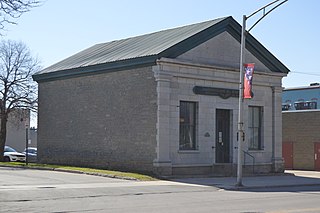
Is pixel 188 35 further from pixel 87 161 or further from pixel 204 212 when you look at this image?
pixel 204 212

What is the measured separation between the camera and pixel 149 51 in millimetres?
31125

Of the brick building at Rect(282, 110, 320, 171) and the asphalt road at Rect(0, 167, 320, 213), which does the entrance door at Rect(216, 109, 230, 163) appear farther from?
the brick building at Rect(282, 110, 320, 171)

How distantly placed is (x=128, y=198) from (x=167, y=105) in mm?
10938

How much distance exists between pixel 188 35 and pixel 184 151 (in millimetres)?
6239

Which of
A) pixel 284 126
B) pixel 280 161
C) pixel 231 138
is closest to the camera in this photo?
pixel 231 138

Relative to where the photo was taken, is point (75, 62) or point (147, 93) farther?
point (75, 62)

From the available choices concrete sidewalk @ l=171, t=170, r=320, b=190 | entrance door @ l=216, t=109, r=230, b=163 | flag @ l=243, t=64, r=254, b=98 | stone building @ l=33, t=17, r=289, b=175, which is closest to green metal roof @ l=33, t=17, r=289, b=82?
stone building @ l=33, t=17, r=289, b=175

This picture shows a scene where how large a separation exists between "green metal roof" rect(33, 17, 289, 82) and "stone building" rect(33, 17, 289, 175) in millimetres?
59

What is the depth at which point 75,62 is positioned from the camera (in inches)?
1480

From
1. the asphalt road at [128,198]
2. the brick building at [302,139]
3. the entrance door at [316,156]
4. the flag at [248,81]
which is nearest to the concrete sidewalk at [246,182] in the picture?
the asphalt road at [128,198]

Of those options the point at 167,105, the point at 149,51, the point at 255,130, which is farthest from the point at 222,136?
the point at 149,51

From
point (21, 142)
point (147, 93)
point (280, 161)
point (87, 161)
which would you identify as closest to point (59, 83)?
point (87, 161)

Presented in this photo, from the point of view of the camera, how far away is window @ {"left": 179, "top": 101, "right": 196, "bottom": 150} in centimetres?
3116

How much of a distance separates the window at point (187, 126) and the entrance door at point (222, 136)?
1777 millimetres
